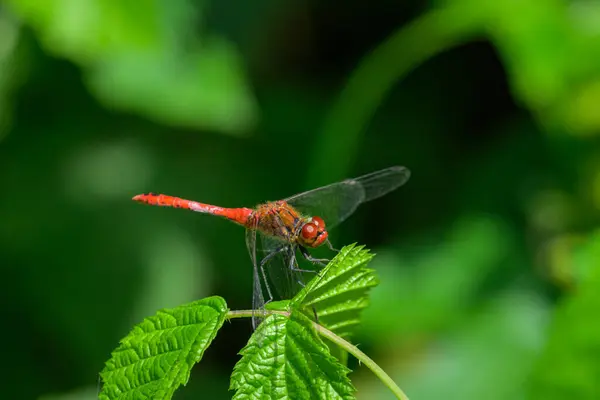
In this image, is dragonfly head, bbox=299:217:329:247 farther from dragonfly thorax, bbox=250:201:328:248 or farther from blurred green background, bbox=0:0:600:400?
blurred green background, bbox=0:0:600:400

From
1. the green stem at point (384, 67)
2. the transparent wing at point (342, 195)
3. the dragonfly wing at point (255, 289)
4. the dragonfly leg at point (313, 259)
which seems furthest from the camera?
the green stem at point (384, 67)

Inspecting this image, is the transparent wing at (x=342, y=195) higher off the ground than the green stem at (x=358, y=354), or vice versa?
the transparent wing at (x=342, y=195)

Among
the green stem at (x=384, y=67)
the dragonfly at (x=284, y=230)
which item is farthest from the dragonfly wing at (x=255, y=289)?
the green stem at (x=384, y=67)

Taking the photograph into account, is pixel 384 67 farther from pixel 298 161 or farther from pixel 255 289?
pixel 255 289

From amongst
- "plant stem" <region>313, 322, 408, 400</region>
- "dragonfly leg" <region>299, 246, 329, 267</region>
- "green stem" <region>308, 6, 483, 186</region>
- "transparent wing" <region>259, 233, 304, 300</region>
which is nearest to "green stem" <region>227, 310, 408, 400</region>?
"plant stem" <region>313, 322, 408, 400</region>

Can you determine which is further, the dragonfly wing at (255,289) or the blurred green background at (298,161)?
the blurred green background at (298,161)

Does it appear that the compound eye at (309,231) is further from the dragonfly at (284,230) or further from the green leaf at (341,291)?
the green leaf at (341,291)

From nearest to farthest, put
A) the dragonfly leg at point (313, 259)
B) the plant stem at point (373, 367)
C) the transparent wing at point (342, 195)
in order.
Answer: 1. the plant stem at point (373, 367)
2. the dragonfly leg at point (313, 259)
3. the transparent wing at point (342, 195)
